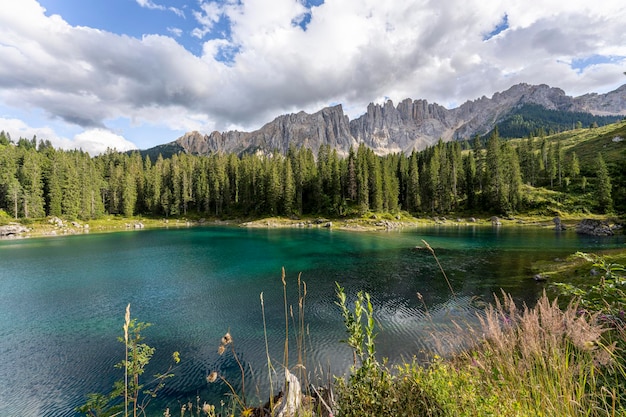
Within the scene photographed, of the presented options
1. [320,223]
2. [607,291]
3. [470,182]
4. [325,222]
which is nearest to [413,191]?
[470,182]

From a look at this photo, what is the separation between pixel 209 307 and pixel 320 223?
68.6 m

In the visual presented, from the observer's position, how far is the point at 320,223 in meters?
90.1

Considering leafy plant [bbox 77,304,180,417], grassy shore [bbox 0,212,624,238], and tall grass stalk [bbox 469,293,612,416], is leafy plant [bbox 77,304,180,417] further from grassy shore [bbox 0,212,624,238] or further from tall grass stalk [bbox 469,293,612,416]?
grassy shore [bbox 0,212,624,238]

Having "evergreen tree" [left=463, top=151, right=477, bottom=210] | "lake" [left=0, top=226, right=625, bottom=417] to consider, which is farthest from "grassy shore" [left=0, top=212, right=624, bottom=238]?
"lake" [left=0, top=226, right=625, bottom=417]

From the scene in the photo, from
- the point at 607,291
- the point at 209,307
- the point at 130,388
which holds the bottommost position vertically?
the point at 209,307

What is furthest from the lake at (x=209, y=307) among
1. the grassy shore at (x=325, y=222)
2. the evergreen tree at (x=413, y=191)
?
the evergreen tree at (x=413, y=191)

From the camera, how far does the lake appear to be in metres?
13.4

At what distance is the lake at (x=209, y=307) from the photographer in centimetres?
1341

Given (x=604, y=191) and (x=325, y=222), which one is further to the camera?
(x=325, y=222)

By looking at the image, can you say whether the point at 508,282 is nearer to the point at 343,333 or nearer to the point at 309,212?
the point at 343,333

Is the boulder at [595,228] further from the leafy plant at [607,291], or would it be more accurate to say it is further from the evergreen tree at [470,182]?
the leafy plant at [607,291]

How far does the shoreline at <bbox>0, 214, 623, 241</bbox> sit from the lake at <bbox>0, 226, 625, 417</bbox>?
36.1 m

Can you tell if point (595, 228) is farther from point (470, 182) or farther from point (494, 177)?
point (470, 182)

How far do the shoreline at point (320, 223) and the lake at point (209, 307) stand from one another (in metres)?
36.1
